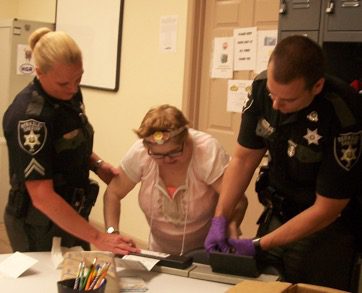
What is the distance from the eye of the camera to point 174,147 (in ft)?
6.83

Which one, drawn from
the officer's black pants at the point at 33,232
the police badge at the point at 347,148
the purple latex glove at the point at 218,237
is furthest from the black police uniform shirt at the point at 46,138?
the police badge at the point at 347,148

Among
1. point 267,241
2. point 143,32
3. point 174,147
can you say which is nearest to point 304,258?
point 267,241

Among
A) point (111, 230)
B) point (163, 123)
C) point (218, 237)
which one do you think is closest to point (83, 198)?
point (111, 230)

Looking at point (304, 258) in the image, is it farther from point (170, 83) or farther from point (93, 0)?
point (93, 0)

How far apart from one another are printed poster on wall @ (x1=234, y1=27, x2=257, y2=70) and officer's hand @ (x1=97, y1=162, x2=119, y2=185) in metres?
1.49

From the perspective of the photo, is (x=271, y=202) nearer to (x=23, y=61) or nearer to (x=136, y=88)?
(x=136, y=88)

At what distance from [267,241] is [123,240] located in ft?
1.58

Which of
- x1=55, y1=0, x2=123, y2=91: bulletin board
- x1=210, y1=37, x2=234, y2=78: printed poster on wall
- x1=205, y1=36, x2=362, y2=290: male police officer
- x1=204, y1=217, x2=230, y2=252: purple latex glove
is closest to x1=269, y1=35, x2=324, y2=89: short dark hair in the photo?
x1=205, y1=36, x2=362, y2=290: male police officer

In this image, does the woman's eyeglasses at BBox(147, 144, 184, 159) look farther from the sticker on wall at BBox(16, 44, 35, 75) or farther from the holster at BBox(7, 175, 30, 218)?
the sticker on wall at BBox(16, 44, 35, 75)

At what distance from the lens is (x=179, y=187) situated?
217cm

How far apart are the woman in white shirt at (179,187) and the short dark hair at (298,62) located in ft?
1.63

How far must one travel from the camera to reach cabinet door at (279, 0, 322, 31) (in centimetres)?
243

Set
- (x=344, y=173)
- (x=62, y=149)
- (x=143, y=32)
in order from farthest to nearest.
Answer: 1. (x=143, y=32)
2. (x=62, y=149)
3. (x=344, y=173)

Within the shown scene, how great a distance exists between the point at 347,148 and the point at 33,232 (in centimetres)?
112
